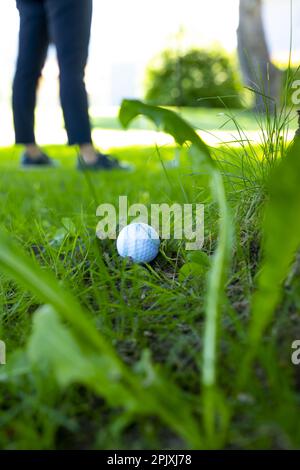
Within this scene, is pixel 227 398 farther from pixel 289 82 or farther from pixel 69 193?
pixel 69 193

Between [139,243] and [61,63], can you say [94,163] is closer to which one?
[61,63]

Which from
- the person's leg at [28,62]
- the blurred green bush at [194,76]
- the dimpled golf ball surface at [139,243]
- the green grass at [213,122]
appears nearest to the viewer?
the dimpled golf ball surface at [139,243]

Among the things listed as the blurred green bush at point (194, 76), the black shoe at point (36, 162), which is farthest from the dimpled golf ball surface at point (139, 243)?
the blurred green bush at point (194, 76)

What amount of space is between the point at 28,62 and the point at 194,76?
981 centimetres

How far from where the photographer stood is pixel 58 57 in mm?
2785

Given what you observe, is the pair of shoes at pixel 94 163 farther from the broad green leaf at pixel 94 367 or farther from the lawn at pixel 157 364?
the broad green leaf at pixel 94 367

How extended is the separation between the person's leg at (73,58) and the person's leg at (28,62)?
0.70 ft

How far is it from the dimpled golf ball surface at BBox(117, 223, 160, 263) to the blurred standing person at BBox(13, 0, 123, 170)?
155 cm

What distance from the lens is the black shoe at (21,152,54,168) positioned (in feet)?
11.3

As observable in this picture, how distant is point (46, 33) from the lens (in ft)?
9.96

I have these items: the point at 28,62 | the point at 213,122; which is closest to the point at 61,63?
the point at 28,62

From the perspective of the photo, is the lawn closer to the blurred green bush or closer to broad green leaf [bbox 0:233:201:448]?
broad green leaf [bbox 0:233:201:448]

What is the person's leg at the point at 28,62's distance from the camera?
2.95 metres

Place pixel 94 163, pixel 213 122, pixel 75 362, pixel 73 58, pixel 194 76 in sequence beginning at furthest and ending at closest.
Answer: pixel 194 76
pixel 213 122
pixel 94 163
pixel 73 58
pixel 75 362
